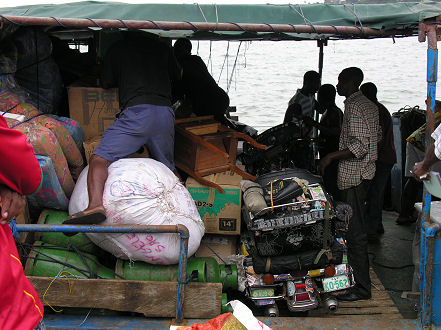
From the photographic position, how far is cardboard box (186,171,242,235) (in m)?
4.06

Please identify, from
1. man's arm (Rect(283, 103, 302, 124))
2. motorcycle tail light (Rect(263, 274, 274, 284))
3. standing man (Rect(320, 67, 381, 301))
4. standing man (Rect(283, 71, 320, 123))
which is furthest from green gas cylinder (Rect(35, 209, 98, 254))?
standing man (Rect(283, 71, 320, 123))

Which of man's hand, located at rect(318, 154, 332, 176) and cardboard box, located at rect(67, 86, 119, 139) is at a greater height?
cardboard box, located at rect(67, 86, 119, 139)

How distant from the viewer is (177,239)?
3.38 metres

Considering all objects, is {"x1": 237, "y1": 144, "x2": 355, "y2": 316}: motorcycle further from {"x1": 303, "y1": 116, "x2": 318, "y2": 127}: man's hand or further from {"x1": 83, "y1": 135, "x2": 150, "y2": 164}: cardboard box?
{"x1": 303, "y1": 116, "x2": 318, "y2": 127}: man's hand

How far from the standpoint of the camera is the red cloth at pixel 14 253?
1903 millimetres

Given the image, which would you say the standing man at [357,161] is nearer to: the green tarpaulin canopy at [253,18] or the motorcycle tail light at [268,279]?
the motorcycle tail light at [268,279]

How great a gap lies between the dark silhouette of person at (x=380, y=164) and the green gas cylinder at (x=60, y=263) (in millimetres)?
3249

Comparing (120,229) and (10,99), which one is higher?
(10,99)

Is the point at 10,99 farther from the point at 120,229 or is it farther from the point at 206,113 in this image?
the point at 206,113

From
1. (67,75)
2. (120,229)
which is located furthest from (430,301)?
(67,75)

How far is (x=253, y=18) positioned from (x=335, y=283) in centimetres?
214

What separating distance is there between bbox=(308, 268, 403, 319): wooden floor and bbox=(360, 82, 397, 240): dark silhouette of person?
1.52m

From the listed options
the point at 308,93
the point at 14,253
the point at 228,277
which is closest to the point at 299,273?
the point at 228,277

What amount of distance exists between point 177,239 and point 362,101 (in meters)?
2.16
